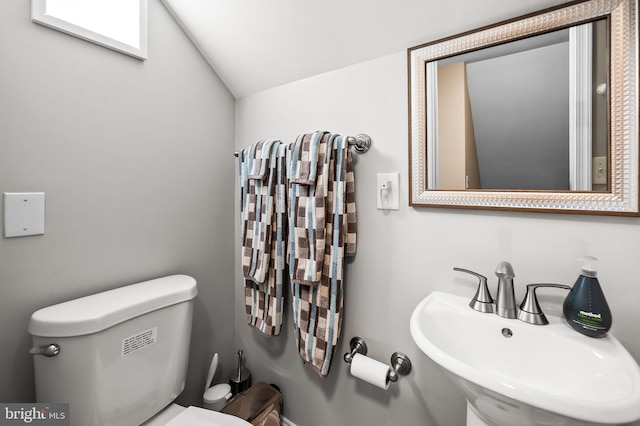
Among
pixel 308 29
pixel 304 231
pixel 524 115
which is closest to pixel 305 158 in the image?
pixel 304 231

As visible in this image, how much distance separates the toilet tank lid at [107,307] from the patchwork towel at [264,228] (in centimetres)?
28

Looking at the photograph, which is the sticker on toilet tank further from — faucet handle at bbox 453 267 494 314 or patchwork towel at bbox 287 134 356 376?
faucet handle at bbox 453 267 494 314

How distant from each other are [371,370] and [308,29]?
4.33ft

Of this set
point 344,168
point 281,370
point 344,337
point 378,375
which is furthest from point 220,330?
point 344,168

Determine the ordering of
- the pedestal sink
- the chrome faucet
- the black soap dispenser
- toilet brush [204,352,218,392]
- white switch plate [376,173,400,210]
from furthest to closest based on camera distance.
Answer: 1. toilet brush [204,352,218,392]
2. white switch plate [376,173,400,210]
3. the chrome faucet
4. the black soap dispenser
5. the pedestal sink

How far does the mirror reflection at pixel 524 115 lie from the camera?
0.76 metres

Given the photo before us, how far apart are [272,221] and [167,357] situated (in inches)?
25.8

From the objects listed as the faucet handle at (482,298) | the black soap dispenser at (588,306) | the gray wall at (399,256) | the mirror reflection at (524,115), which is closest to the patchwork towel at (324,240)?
the gray wall at (399,256)

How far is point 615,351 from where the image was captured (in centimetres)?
66

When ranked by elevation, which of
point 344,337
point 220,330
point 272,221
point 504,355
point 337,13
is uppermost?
point 337,13

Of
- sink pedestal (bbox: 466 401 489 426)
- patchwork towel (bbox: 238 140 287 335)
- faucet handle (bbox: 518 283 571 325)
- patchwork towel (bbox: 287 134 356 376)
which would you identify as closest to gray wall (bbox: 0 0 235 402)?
patchwork towel (bbox: 238 140 287 335)

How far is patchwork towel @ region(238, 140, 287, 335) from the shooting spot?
4.05 feet

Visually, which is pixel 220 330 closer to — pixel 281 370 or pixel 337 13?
pixel 281 370

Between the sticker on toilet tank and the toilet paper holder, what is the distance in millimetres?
724
